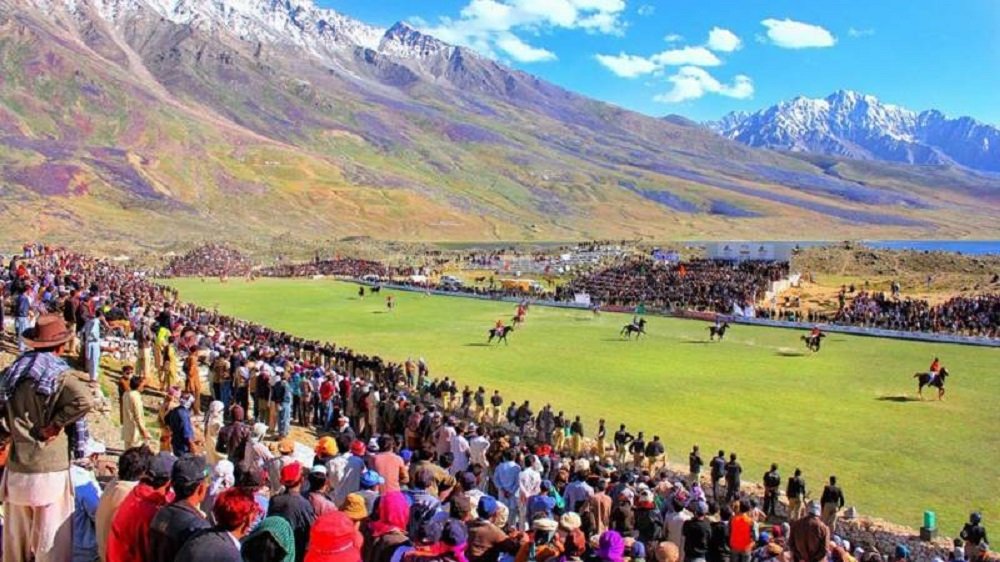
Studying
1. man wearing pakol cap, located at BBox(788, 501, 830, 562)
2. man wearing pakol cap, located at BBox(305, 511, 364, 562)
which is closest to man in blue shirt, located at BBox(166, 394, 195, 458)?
man wearing pakol cap, located at BBox(305, 511, 364, 562)

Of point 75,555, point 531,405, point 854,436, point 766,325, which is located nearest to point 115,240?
point 766,325

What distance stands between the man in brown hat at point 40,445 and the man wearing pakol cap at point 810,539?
7.82 metres

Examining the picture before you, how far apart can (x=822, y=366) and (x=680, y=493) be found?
90.0 feet

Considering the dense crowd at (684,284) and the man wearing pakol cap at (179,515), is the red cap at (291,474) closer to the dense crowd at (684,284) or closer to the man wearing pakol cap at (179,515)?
the man wearing pakol cap at (179,515)

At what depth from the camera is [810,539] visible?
9.84 m

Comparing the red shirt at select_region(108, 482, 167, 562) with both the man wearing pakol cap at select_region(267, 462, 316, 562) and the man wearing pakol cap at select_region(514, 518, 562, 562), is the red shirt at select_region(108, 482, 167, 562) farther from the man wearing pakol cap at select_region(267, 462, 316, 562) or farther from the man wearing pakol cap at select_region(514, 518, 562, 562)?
the man wearing pakol cap at select_region(514, 518, 562, 562)

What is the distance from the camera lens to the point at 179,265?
102438 millimetres

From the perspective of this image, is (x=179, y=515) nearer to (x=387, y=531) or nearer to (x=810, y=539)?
(x=387, y=531)

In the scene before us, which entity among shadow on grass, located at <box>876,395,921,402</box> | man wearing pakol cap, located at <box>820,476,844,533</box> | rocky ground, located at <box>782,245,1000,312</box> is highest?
rocky ground, located at <box>782,245,1000,312</box>

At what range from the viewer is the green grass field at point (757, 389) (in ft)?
69.6

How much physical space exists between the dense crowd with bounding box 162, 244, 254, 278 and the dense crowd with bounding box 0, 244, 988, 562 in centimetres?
7184

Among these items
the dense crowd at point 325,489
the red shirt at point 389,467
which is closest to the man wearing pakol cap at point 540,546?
the dense crowd at point 325,489

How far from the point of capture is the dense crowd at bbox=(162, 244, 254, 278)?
315ft

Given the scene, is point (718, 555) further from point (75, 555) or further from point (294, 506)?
point (75, 555)
